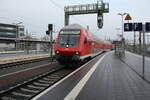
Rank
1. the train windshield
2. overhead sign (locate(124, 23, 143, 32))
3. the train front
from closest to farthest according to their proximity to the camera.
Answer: overhead sign (locate(124, 23, 143, 32)) < the train front < the train windshield

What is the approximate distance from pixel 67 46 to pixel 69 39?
734 mm

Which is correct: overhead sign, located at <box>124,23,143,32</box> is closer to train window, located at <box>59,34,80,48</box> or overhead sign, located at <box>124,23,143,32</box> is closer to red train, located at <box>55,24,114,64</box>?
red train, located at <box>55,24,114,64</box>

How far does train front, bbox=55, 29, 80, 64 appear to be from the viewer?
52.7ft

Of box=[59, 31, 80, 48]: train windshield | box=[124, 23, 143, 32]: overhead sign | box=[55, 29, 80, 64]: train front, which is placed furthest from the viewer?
box=[59, 31, 80, 48]: train windshield

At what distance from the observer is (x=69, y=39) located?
1689 cm

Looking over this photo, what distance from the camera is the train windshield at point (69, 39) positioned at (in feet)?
54.4

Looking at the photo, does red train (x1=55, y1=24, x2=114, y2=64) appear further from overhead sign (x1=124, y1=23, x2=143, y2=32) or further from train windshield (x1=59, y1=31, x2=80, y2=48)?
overhead sign (x1=124, y1=23, x2=143, y2=32)

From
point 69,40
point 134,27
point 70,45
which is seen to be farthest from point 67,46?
point 134,27

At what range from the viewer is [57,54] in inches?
653

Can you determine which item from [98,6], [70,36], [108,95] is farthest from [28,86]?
[98,6]

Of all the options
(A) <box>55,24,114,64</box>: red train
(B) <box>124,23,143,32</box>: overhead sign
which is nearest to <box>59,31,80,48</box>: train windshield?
(A) <box>55,24,114,64</box>: red train

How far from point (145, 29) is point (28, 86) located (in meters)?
6.71

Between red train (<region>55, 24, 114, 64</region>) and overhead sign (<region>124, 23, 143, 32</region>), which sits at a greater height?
overhead sign (<region>124, 23, 143, 32</region>)

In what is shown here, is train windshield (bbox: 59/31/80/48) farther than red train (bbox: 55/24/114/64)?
Yes
